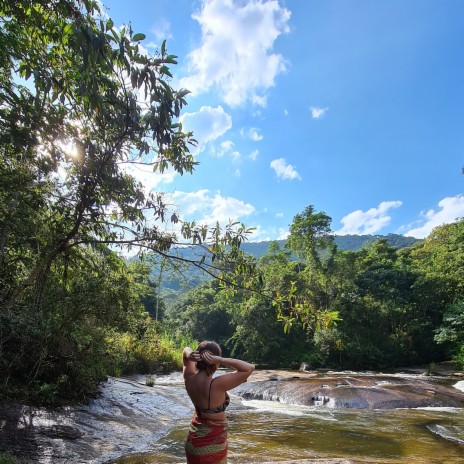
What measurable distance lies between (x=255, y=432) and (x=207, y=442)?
17.8 ft

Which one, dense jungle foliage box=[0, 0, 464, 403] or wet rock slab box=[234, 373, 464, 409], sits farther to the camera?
wet rock slab box=[234, 373, 464, 409]

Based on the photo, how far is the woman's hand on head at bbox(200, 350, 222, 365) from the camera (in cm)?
300

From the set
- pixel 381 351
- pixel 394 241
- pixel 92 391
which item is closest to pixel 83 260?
pixel 92 391

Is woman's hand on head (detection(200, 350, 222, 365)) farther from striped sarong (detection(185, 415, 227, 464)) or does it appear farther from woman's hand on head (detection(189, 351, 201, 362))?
striped sarong (detection(185, 415, 227, 464))

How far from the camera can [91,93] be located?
133 inches

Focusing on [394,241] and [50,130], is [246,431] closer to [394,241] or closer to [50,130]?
[50,130]

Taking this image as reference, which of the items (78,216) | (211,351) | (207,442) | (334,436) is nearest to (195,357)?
(211,351)

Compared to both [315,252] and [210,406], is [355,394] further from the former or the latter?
[315,252]

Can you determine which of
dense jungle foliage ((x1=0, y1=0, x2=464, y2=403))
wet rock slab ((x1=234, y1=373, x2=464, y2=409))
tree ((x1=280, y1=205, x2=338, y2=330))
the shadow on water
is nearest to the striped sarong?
dense jungle foliage ((x1=0, y1=0, x2=464, y2=403))

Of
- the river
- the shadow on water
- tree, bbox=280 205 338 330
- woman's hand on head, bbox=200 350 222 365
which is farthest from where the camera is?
tree, bbox=280 205 338 330

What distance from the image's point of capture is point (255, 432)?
7.78 meters

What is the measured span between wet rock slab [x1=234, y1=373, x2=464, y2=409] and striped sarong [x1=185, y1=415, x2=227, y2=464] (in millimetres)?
10031

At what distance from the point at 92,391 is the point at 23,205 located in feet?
14.5

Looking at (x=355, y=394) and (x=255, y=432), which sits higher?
(x=355, y=394)
